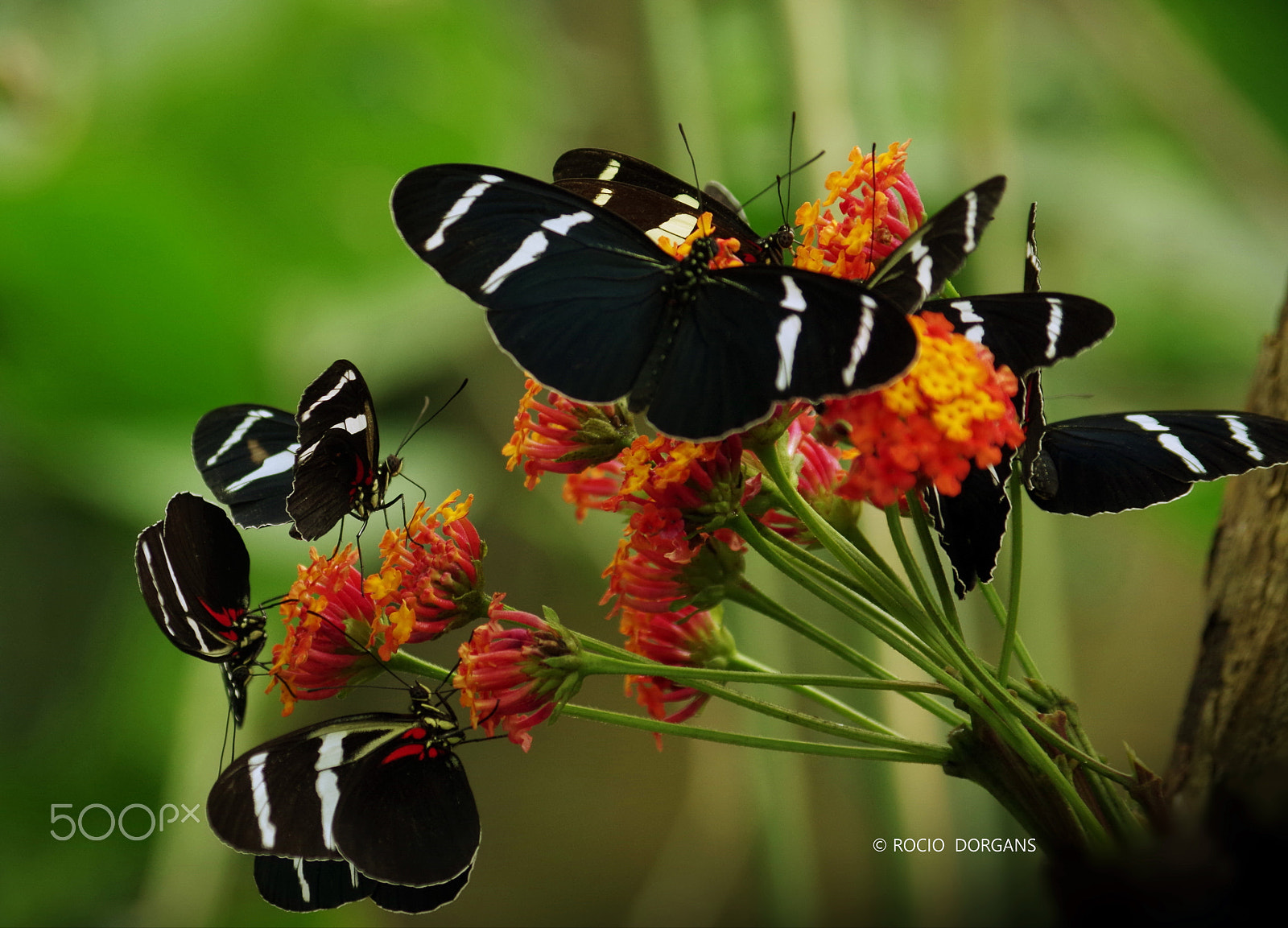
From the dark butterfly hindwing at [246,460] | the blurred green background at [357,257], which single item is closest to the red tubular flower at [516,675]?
the dark butterfly hindwing at [246,460]

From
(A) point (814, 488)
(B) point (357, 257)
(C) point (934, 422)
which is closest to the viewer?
(C) point (934, 422)

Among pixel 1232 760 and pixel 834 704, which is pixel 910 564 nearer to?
pixel 834 704

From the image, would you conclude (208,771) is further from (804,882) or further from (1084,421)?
(1084,421)

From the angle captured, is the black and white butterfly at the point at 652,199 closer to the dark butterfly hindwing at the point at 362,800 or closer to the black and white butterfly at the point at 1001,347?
the black and white butterfly at the point at 1001,347

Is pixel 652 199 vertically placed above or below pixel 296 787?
above

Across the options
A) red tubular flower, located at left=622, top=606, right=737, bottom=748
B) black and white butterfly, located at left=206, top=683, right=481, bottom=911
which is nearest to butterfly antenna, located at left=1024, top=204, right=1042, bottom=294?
red tubular flower, located at left=622, top=606, right=737, bottom=748

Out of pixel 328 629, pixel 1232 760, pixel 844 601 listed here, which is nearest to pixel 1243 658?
pixel 1232 760

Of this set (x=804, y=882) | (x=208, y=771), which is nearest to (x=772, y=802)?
(x=804, y=882)
